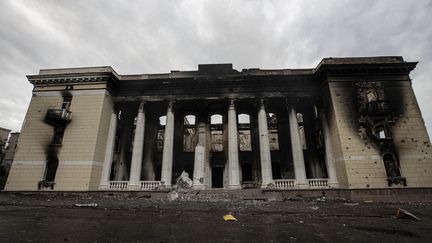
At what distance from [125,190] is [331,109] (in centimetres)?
1754

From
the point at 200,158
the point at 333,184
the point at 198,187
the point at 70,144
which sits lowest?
the point at 198,187

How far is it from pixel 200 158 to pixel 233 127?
3905mm

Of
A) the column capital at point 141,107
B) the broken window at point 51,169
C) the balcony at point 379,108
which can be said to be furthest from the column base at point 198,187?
the balcony at point 379,108

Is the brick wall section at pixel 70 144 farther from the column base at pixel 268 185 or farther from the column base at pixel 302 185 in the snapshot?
the column base at pixel 302 185

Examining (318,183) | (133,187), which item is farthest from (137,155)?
(318,183)

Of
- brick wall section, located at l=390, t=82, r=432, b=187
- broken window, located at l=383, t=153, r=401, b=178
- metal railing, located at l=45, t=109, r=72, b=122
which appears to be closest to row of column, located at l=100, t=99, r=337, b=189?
metal railing, located at l=45, t=109, r=72, b=122

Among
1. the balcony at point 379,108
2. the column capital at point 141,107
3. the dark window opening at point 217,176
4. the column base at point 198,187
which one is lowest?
the column base at point 198,187

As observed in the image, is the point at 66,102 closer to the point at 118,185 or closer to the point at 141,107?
the point at 141,107

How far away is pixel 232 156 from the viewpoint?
1747cm

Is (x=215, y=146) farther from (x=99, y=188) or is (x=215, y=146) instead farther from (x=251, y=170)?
(x=99, y=188)

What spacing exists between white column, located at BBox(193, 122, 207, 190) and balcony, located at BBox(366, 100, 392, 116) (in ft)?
44.4

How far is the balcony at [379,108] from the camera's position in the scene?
51.9 ft

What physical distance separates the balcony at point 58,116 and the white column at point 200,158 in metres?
11.0

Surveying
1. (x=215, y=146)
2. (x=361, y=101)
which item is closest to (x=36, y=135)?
(x=215, y=146)
